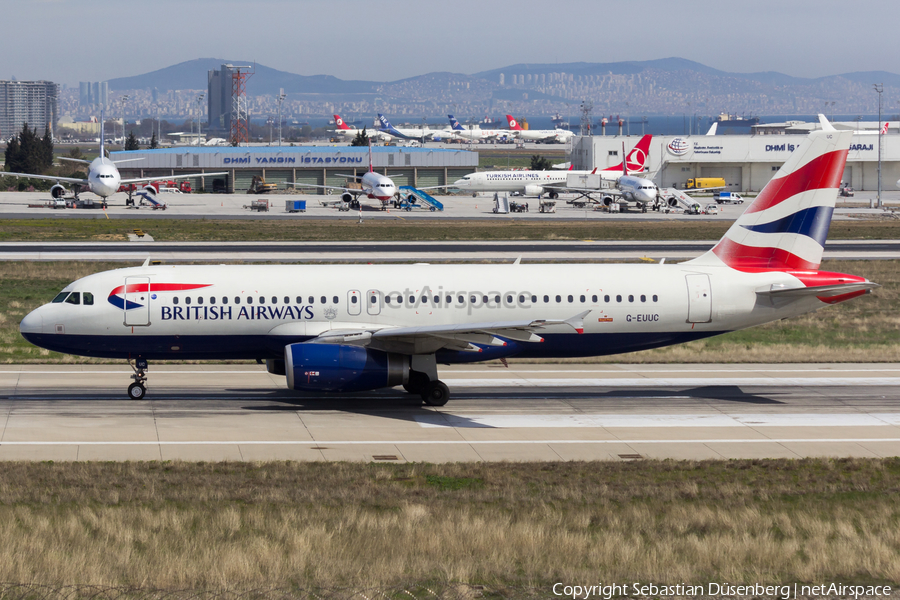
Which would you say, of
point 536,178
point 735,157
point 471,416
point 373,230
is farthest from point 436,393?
point 735,157

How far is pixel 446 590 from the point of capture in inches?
593

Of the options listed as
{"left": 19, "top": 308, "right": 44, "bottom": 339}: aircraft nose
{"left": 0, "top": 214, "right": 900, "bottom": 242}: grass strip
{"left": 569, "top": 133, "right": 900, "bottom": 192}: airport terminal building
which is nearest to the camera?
{"left": 19, "top": 308, "right": 44, "bottom": 339}: aircraft nose

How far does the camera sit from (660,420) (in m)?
30.2

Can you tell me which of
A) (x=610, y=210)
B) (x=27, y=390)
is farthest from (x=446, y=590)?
(x=610, y=210)

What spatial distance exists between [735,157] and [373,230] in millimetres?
92602

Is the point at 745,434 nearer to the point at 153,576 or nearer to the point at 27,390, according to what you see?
the point at 153,576

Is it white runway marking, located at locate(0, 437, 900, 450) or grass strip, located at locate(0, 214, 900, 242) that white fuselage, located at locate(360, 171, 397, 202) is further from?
white runway marking, located at locate(0, 437, 900, 450)

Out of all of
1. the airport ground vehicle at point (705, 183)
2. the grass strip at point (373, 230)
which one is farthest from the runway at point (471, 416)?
the airport ground vehicle at point (705, 183)

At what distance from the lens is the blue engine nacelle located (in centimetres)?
2945

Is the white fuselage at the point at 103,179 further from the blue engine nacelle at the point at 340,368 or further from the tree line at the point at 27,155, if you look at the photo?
the blue engine nacelle at the point at 340,368

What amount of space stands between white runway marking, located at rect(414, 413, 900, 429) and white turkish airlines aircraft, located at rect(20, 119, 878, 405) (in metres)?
2.07

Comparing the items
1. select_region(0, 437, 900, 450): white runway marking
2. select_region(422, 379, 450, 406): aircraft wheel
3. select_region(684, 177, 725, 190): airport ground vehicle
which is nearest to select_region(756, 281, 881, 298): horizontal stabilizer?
select_region(0, 437, 900, 450): white runway marking

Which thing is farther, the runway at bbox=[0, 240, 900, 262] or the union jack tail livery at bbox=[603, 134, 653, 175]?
the union jack tail livery at bbox=[603, 134, 653, 175]

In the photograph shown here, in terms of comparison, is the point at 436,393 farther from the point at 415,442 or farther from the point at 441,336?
the point at 415,442
